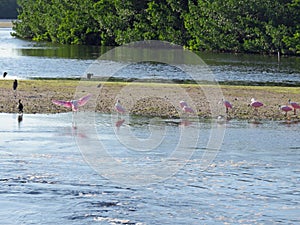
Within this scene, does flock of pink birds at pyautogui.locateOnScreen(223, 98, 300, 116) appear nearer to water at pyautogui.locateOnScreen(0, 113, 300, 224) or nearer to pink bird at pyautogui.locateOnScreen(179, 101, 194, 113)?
pink bird at pyautogui.locateOnScreen(179, 101, 194, 113)

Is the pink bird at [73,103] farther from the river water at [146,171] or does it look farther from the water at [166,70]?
the water at [166,70]

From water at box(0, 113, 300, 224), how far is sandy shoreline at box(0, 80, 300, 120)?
329cm

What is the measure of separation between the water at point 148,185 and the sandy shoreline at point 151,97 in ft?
10.8

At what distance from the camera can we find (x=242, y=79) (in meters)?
40.4

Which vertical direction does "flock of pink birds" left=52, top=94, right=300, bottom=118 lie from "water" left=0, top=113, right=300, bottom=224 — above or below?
above

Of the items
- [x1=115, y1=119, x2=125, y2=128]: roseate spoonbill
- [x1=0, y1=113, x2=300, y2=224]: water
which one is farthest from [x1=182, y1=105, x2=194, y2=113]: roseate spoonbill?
[x1=0, y1=113, x2=300, y2=224]: water

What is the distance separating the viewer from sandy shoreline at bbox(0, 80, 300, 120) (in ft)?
80.0

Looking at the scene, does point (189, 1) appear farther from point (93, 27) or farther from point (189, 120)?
point (189, 120)

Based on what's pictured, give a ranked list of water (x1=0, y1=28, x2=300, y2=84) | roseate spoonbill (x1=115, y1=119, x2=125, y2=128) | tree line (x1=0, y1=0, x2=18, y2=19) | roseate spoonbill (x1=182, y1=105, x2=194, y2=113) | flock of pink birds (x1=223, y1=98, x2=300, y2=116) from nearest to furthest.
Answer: roseate spoonbill (x1=115, y1=119, x2=125, y2=128) < roseate spoonbill (x1=182, y1=105, x2=194, y2=113) < flock of pink birds (x1=223, y1=98, x2=300, y2=116) < water (x1=0, y1=28, x2=300, y2=84) < tree line (x1=0, y1=0, x2=18, y2=19)

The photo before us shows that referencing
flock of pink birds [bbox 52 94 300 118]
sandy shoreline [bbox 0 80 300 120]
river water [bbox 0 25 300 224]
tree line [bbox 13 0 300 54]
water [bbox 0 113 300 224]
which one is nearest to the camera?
water [bbox 0 113 300 224]

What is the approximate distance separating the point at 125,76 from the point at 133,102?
557 inches

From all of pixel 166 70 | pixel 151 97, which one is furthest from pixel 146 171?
pixel 166 70

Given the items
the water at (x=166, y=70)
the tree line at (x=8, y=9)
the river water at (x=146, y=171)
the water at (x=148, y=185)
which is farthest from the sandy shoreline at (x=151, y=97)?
the tree line at (x=8, y=9)

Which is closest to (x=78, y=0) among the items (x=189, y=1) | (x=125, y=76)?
(x=189, y=1)
